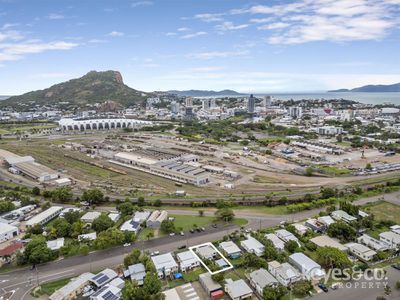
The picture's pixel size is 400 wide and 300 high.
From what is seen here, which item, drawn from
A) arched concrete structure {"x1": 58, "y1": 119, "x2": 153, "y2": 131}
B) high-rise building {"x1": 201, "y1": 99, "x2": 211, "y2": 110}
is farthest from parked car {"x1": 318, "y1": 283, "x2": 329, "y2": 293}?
high-rise building {"x1": 201, "y1": 99, "x2": 211, "y2": 110}

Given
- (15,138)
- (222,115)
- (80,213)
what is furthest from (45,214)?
(222,115)

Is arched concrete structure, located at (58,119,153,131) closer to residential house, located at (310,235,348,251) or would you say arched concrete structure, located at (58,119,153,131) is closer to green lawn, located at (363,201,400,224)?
green lawn, located at (363,201,400,224)

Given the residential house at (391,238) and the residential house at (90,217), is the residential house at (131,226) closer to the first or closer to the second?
the residential house at (90,217)

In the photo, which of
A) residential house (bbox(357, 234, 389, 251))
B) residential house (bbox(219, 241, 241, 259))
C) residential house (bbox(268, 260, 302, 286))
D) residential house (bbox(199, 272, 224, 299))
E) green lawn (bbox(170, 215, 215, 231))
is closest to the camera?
residential house (bbox(199, 272, 224, 299))

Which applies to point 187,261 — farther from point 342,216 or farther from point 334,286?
point 342,216

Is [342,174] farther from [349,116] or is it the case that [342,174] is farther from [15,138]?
[15,138]

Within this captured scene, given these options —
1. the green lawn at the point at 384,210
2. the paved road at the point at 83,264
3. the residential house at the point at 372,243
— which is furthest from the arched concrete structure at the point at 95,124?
the residential house at the point at 372,243
